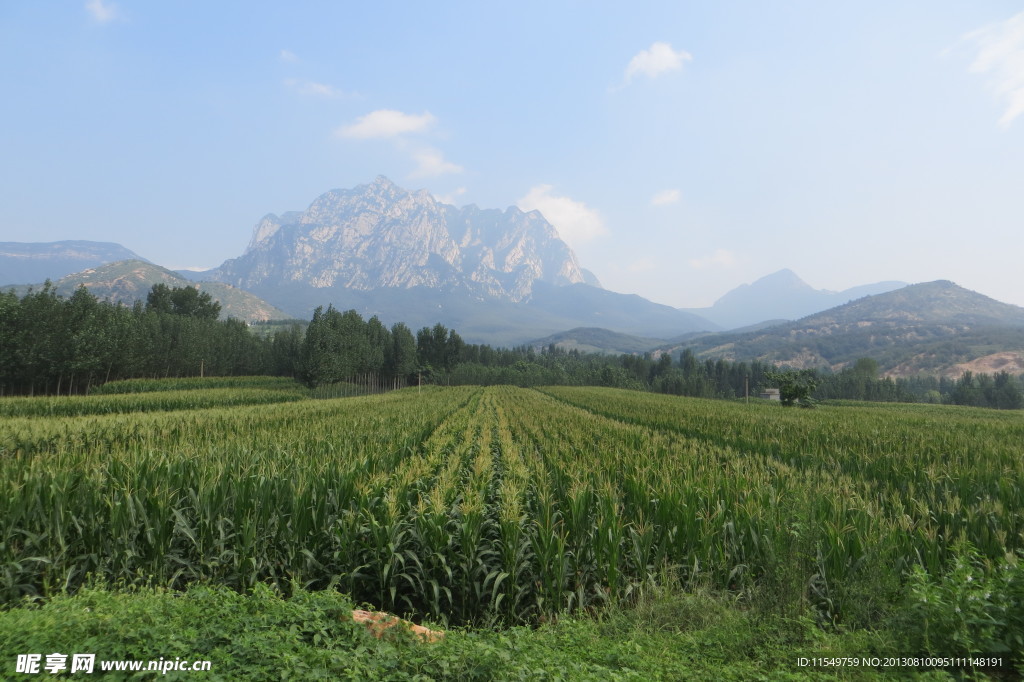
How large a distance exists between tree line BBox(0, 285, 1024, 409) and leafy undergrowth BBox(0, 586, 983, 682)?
4928 cm

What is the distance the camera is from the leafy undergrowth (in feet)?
10.7

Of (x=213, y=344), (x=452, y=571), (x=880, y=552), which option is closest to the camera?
(x=880, y=552)

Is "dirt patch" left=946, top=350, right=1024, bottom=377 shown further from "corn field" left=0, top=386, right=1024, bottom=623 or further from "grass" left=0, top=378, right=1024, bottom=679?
"corn field" left=0, top=386, right=1024, bottom=623

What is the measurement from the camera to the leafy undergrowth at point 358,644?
327 cm

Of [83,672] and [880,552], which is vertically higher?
[880,552]

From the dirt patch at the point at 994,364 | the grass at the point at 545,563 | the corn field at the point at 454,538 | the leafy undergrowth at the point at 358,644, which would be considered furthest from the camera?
the dirt patch at the point at 994,364

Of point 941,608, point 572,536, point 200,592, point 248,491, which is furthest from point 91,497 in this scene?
point 941,608

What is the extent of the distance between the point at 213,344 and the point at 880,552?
96.4m

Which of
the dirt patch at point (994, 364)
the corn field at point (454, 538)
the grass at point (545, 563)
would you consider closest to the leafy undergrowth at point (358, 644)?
the grass at point (545, 563)

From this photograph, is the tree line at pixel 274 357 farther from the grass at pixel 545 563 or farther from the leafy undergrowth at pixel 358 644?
the leafy undergrowth at pixel 358 644

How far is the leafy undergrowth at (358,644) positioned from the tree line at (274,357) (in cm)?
4928

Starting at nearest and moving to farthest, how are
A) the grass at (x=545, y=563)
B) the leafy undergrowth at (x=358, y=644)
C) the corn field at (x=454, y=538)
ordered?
the leafy undergrowth at (x=358, y=644), the grass at (x=545, y=563), the corn field at (x=454, y=538)

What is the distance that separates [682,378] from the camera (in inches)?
4995

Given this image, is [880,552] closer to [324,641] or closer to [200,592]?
[324,641]
